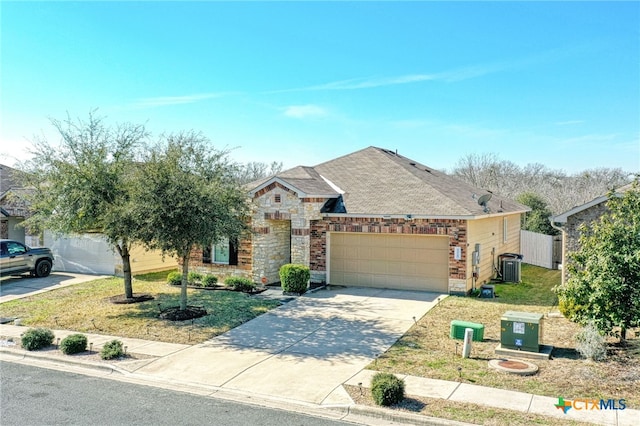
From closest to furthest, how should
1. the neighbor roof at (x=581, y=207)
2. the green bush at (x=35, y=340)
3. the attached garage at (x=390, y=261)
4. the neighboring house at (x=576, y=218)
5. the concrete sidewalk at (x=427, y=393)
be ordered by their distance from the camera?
the concrete sidewalk at (x=427, y=393) → the green bush at (x=35, y=340) → the neighbor roof at (x=581, y=207) → the neighboring house at (x=576, y=218) → the attached garage at (x=390, y=261)

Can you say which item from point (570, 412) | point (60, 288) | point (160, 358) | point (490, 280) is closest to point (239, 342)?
point (160, 358)

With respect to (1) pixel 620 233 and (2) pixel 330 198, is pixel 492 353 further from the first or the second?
(2) pixel 330 198

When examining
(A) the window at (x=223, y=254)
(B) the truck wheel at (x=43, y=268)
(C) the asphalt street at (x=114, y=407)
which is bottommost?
(C) the asphalt street at (x=114, y=407)

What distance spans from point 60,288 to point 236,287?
22.5 ft

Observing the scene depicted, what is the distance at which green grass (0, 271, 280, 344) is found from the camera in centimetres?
1274

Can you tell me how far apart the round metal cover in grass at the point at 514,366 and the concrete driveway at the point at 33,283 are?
1573 centimetres

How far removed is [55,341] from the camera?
11844 mm

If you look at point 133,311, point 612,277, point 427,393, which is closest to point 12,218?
point 133,311

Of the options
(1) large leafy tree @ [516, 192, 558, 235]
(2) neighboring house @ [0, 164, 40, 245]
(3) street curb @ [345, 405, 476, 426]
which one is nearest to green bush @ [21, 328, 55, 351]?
(3) street curb @ [345, 405, 476, 426]

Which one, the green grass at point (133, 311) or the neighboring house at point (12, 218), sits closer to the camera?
the green grass at point (133, 311)

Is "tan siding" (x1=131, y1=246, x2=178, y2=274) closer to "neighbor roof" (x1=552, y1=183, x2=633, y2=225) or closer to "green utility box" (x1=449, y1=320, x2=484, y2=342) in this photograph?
"green utility box" (x1=449, y1=320, x2=484, y2=342)

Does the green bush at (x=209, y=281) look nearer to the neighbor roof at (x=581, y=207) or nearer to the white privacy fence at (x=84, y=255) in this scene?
the white privacy fence at (x=84, y=255)

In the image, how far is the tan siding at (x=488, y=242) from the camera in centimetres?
1722

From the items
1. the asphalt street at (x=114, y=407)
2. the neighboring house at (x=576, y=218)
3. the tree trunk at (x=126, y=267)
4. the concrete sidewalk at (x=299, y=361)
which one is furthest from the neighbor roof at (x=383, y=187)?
the asphalt street at (x=114, y=407)
